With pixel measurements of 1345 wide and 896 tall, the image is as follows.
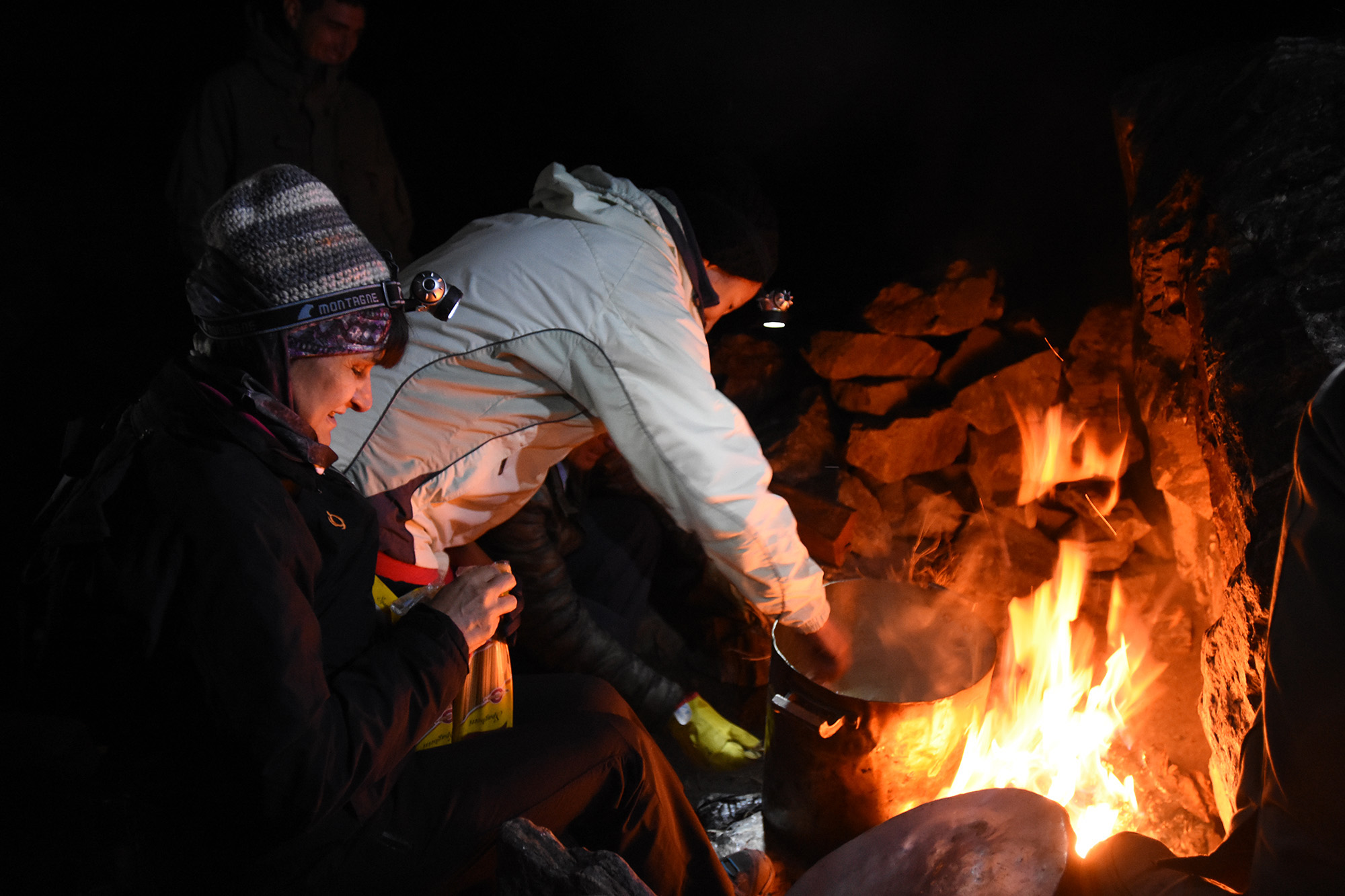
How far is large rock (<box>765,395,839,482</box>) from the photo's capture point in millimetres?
4266

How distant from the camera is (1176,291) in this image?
2963mm

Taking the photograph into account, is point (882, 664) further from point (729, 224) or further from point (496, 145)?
point (496, 145)

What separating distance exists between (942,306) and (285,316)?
349 cm

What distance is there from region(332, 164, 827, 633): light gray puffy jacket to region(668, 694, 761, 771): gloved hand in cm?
124

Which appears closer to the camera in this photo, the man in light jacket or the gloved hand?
the man in light jacket

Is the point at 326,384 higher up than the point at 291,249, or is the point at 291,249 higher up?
the point at 291,249

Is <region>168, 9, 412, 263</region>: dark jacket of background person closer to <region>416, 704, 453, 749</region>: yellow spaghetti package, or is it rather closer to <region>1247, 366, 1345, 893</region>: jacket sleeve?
<region>416, 704, 453, 749</region>: yellow spaghetti package

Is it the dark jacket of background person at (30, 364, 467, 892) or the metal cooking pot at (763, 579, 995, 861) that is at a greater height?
the dark jacket of background person at (30, 364, 467, 892)

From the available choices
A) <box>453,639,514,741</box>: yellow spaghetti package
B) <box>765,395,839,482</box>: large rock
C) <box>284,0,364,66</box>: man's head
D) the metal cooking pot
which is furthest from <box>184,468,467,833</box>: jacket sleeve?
<box>765,395,839,482</box>: large rock

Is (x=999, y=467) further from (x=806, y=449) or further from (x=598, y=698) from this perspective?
(x=598, y=698)

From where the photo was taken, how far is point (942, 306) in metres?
4.24

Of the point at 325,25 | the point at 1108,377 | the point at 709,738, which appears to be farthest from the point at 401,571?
the point at 1108,377

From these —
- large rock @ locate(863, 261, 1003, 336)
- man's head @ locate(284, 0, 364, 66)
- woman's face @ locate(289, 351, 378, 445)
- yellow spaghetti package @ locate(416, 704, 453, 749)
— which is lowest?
yellow spaghetti package @ locate(416, 704, 453, 749)

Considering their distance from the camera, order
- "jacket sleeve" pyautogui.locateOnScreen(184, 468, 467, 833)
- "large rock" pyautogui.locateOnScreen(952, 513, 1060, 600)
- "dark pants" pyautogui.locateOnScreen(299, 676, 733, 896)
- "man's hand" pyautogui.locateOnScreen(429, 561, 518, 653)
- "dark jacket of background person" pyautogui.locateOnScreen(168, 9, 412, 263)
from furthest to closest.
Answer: "large rock" pyautogui.locateOnScreen(952, 513, 1060, 600)
"dark jacket of background person" pyautogui.locateOnScreen(168, 9, 412, 263)
"man's hand" pyautogui.locateOnScreen(429, 561, 518, 653)
"dark pants" pyautogui.locateOnScreen(299, 676, 733, 896)
"jacket sleeve" pyautogui.locateOnScreen(184, 468, 467, 833)
